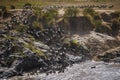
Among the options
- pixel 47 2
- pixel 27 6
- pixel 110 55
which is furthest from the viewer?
pixel 47 2

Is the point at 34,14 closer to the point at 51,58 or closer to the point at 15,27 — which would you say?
the point at 15,27

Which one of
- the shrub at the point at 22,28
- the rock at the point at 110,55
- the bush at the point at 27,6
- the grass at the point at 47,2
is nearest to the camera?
the rock at the point at 110,55

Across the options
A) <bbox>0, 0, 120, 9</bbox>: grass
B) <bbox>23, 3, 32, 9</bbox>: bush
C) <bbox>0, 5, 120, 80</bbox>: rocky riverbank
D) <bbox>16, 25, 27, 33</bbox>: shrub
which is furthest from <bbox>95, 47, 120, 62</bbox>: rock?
<bbox>0, 0, 120, 9</bbox>: grass

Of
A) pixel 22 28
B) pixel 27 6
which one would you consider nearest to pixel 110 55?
pixel 22 28

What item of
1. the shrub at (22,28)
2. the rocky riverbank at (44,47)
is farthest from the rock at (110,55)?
the shrub at (22,28)

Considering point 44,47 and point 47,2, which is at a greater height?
point 47,2

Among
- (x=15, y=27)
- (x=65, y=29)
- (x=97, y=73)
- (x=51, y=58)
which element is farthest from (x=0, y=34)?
(x=97, y=73)

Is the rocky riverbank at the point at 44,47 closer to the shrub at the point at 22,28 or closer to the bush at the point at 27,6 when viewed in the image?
the shrub at the point at 22,28

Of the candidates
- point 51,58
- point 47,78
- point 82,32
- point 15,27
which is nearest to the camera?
point 47,78

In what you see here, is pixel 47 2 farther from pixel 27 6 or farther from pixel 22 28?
pixel 22 28

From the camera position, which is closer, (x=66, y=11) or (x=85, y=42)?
(x=85, y=42)

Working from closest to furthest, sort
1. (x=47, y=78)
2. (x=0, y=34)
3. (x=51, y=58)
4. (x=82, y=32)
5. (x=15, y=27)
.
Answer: (x=47, y=78) < (x=51, y=58) < (x=0, y=34) < (x=15, y=27) < (x=82, y=32)
